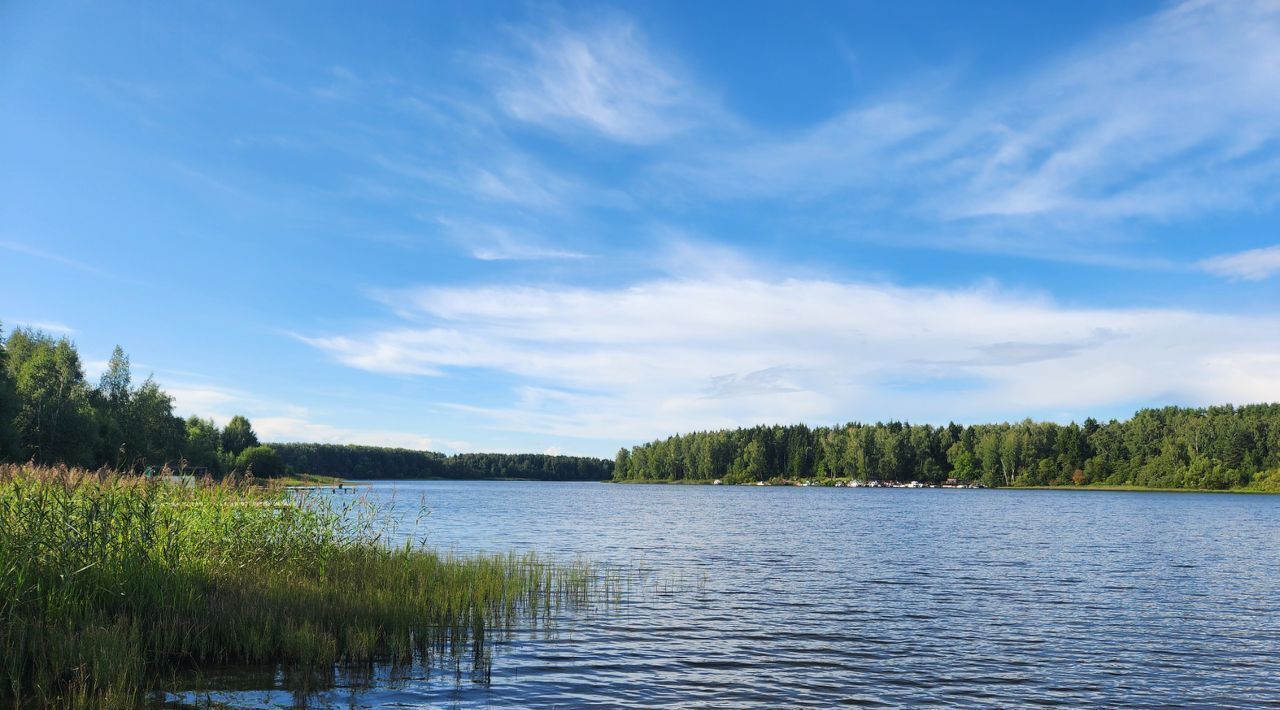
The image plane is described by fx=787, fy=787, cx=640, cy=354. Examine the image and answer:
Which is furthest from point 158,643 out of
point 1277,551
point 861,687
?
point 1277,551

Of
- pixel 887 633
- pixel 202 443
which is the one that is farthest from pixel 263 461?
pixel 887 633

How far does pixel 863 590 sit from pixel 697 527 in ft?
115

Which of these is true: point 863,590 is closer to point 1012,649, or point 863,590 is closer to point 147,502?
point 1012,649

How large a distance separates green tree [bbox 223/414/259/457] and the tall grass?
18378 cm

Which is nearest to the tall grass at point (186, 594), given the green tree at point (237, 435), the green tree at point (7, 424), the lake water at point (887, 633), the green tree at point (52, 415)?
the lake water at point (887, 633)

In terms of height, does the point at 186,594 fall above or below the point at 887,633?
above

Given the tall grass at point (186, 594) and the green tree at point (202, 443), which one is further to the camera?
the green tree at point (202, 443)

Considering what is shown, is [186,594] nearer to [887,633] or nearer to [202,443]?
[887,633]

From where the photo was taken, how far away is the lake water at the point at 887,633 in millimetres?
16922

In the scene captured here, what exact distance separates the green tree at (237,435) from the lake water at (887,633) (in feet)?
536

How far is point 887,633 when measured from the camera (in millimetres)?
23688

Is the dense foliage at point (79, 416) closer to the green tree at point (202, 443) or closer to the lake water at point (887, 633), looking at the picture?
the green tree at point (202, 443)

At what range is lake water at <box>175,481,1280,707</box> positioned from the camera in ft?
55.5

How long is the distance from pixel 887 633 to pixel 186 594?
738 inches
